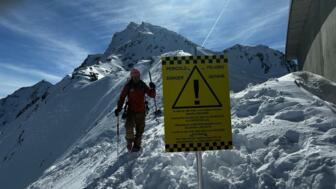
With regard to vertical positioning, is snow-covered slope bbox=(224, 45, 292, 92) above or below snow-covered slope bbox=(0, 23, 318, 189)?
above

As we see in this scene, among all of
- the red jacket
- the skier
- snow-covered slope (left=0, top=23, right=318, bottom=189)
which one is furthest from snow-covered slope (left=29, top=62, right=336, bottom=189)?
the red jacket

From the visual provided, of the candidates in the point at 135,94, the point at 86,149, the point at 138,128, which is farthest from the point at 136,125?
the point at 86,149

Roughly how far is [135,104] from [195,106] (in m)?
4.42

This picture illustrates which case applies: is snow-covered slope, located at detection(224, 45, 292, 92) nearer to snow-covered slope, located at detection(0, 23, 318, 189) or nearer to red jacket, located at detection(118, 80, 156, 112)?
snow-covered slope, located at detection(0, 23, 318, 189)

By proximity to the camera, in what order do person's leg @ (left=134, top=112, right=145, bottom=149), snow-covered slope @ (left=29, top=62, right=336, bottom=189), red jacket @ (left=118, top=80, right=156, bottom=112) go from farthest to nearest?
person's leg @ (left=134, top=112, right=145, bottom=149), red jacket @ (left=118, top=80, right=156, bottom=112), snow-covered slope @ (left=29, top=62, right=336, bottom=189)

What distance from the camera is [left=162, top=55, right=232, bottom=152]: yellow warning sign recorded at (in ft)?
27.2

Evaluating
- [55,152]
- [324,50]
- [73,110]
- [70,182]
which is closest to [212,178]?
[70,182]

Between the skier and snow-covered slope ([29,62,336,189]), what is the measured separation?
0.36 meters

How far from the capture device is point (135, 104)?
12531mm

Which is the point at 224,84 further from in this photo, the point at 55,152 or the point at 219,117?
the point at 55,152

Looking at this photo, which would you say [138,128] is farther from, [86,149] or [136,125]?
[86,149]

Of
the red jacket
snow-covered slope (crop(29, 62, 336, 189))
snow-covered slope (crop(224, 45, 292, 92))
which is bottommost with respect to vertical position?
snow-covered slope (crop(29, 62, 336, 189))

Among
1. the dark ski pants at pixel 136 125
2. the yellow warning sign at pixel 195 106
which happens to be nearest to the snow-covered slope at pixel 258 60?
the dark ski pants at pixel 136 125

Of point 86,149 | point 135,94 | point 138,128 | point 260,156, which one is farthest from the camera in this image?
point 86,149
